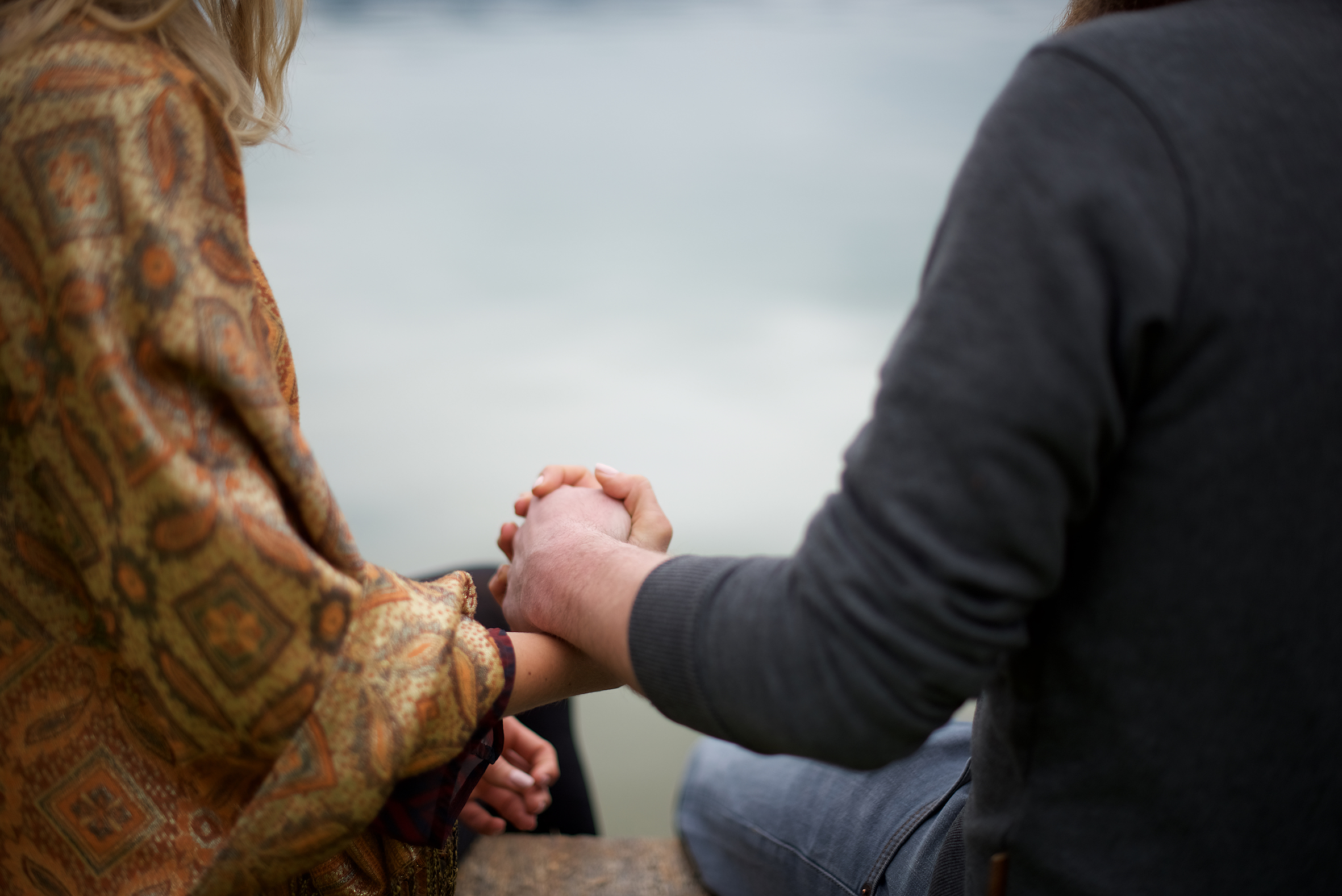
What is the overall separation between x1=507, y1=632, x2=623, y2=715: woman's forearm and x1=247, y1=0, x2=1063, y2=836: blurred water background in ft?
2.93

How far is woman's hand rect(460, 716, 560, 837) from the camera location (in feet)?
3.36

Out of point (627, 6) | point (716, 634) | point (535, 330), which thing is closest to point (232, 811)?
point (716, 634)

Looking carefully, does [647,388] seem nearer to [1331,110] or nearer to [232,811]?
[232,811]

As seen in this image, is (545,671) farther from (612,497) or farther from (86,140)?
(86,140)

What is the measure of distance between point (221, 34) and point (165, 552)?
16.9 inches

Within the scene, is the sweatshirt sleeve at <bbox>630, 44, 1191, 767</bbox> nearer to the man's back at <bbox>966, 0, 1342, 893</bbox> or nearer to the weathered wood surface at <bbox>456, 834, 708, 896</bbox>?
the man's back at <bbox>966, 0, 1342, 893</bbox>

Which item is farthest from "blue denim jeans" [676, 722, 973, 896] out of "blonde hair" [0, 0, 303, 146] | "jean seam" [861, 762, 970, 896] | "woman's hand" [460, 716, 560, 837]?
"blonde hair" [0, 0, 303, 146]

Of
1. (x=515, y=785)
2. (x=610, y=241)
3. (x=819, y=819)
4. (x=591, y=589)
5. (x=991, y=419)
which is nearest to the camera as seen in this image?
(x=991, y=419)

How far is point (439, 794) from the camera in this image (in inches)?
25.4

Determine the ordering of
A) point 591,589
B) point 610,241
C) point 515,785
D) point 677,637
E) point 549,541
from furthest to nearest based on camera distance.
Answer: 1. point 610,241
2. point 515,785
3. point 549,541
4. point 591,589
5. point 677,637

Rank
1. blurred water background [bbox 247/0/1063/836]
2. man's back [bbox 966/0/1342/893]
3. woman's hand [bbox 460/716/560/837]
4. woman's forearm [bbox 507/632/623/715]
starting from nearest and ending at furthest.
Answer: man's back [bbox 966/0/1342/893], woman's forearm [bbox 507/632/623/715], woman's hand [bbox 460/716/560/837], blurred water background [bbox 247/0/1063/836]

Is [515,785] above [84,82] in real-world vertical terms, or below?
below

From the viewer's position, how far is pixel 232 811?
0.61m

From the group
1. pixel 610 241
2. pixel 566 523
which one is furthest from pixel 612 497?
pixel 610 241
